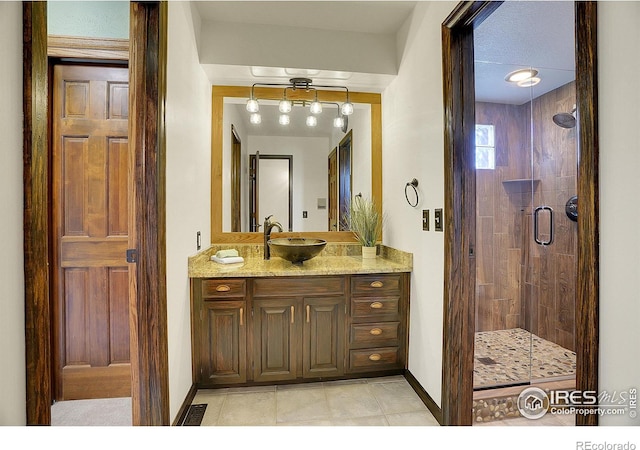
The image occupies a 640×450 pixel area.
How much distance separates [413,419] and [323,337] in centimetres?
74

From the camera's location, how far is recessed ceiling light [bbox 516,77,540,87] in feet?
8.79

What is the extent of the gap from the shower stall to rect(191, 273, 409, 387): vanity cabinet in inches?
47.2

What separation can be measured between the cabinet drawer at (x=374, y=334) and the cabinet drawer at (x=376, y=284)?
239mm

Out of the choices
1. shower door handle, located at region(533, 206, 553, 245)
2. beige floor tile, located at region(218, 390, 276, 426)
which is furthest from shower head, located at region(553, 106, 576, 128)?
beige floor tile, located at region(218, 390, 276, 426)

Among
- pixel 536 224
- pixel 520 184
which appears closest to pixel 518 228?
pixel 536 224

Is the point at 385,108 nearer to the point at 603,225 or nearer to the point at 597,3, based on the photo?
the point at 597,3

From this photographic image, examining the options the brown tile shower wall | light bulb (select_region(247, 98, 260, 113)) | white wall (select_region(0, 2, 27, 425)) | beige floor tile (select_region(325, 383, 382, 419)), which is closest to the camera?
white wall (select_region(0, 2, 27, 425))

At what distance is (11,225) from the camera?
74 centimetres

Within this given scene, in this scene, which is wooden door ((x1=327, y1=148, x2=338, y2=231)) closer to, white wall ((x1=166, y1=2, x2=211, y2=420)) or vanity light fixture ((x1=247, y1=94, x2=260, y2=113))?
vanity light fixture ((x1=247, y1=94, x2=260, y2=113))

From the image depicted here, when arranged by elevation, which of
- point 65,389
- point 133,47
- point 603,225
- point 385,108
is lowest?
A: point 65,389

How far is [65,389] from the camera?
1.90 metres

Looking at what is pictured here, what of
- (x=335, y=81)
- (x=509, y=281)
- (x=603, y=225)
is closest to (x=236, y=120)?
(x=335, y=81)

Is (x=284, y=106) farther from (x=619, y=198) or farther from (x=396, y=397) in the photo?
(x=396, y=397)

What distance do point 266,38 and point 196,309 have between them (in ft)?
6.69
